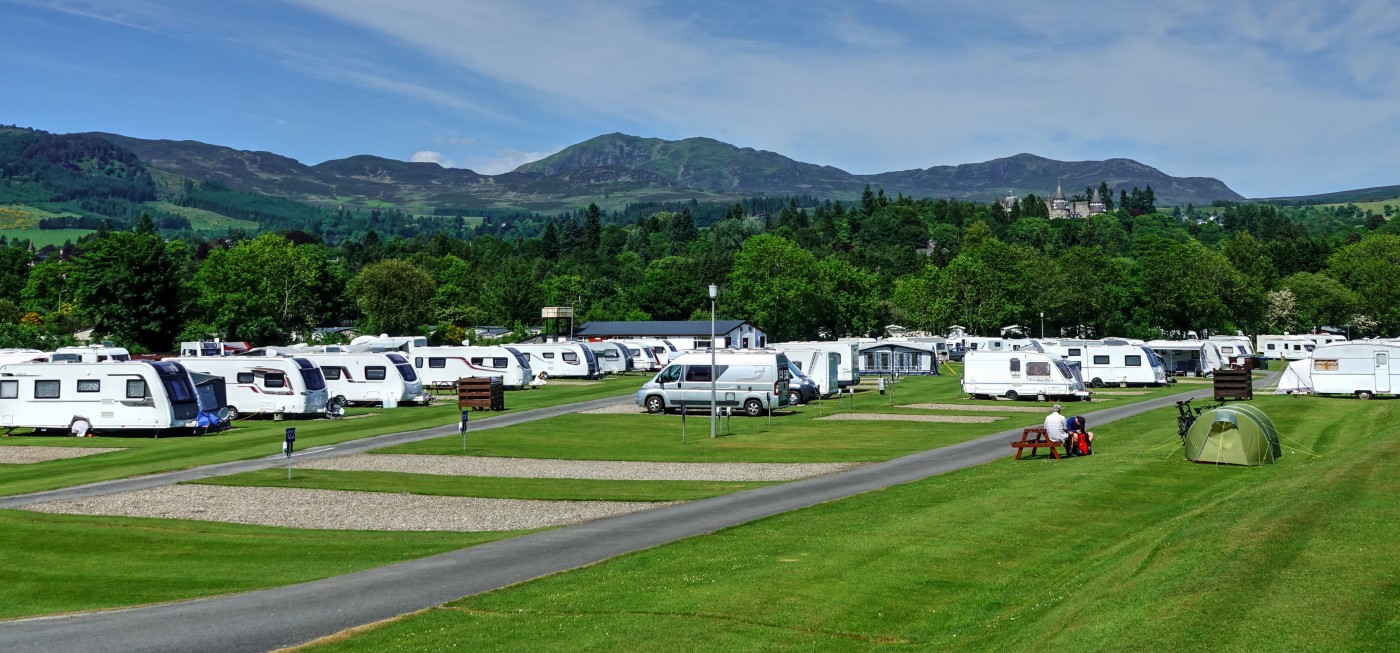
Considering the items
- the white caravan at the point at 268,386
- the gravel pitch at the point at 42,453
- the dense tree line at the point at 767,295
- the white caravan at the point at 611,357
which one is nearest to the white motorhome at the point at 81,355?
the white caravan at the point at 268,386

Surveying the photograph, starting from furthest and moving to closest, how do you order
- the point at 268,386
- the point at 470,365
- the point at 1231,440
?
the point at 470,365, the point at 268,386, the point at 1231,440

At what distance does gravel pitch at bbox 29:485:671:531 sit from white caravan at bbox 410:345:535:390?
3597 cm

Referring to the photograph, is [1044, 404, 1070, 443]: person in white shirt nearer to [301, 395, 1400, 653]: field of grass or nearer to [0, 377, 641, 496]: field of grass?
[301, 395, 1400, 653]: field of grass

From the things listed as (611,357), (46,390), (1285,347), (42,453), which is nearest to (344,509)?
(42,453)

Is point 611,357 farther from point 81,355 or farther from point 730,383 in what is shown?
point 81,355

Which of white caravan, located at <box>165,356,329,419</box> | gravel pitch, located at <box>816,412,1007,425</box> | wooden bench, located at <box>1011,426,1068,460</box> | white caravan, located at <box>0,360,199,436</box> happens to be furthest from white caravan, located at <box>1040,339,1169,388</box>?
white caravan, located at <box>0,360,199,436</box>

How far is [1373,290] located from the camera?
441ft

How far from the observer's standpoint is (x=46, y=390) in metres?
39.7

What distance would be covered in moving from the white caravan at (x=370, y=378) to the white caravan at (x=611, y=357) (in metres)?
25.3

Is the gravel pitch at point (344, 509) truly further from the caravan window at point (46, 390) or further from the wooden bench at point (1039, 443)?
the caravan window at point (46, 390)

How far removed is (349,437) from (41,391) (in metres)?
11.8

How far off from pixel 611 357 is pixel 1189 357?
126 feet

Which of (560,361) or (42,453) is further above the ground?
(560,361)

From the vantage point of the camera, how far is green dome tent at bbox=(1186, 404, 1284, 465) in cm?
2730
